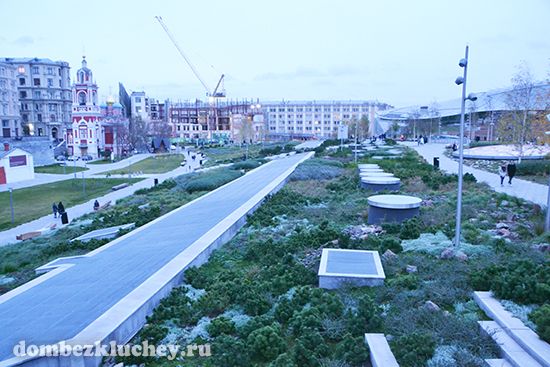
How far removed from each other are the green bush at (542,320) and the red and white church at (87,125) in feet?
218

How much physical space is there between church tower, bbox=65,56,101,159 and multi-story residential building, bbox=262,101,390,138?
2424 inches

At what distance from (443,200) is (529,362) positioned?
9.78 metres

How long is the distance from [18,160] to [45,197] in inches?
535

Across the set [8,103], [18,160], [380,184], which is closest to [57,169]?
[18,160]

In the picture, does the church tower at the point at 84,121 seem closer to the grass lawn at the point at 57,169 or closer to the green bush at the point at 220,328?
the grass lawn at the point at 57,169

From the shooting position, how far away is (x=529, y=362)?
4.38m

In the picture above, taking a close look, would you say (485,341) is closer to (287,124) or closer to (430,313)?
(430,313)

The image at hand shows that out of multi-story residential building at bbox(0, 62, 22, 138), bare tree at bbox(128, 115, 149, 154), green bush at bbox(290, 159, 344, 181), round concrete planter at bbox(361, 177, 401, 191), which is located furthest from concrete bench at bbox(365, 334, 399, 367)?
multi-story residential building at bbox(0, 62, 22, 138)

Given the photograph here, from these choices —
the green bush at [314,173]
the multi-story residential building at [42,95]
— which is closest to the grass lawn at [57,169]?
the multi-story residential building at [42,95]

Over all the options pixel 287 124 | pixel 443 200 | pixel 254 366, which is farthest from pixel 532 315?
pixel 287 124

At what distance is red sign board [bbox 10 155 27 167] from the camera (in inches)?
1558

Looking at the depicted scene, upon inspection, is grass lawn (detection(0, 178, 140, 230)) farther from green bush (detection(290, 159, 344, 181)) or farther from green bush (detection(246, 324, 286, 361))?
green bush (detection(246, 324, 286, 361))

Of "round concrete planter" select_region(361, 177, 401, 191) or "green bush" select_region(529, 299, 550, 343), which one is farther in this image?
"round concrete planter" select_region(361, 177, 401, 191)

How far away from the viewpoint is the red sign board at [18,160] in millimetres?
39562
